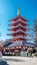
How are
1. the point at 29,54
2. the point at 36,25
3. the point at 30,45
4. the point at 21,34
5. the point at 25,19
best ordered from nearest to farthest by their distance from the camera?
the point at 29,54 → the point at 36,25 → the point at 30,45 → the point at 21,34 → the point at 25,19

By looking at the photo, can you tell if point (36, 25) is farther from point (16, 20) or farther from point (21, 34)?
point (16, 20)

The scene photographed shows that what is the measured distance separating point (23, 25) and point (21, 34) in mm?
5428

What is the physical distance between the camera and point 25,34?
52.2 metres

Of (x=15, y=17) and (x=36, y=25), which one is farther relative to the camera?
(x=15, y=17)

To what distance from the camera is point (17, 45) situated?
3781 centimetres

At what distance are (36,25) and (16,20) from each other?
20.8m

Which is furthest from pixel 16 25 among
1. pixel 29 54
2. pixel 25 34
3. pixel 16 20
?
pixel 29 54

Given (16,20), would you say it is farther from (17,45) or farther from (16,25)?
(17,45)

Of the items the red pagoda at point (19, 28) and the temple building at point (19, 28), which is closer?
the temple building at point (19, 28)

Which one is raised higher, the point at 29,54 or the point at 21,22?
the point at 21,22

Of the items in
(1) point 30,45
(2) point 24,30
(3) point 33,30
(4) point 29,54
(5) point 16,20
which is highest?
(5) point 16,20

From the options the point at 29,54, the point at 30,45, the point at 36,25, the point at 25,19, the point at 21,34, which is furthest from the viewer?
the point at 25,19

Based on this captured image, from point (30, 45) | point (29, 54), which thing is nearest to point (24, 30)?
point (30, 45)

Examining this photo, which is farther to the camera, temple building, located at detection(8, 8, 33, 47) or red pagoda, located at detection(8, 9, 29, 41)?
red pagoda, located at detection(8, 9, 29, 41)
